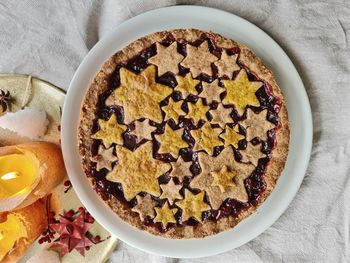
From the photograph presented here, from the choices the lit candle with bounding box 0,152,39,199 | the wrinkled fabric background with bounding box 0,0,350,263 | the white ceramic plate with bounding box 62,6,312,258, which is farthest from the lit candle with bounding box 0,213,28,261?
the wrinkled fabric background with bounding box 0,0,350,263


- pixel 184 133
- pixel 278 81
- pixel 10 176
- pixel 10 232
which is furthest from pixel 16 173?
A: pixel 278 81

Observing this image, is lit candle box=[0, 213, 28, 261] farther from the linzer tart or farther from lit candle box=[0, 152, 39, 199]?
the linzer tart

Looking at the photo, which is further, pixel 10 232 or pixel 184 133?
pixel 10 232

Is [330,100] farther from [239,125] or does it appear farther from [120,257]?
[120,257]

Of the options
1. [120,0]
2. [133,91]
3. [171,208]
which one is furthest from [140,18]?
[171,208]

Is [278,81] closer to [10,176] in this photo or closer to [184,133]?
[184,133]
